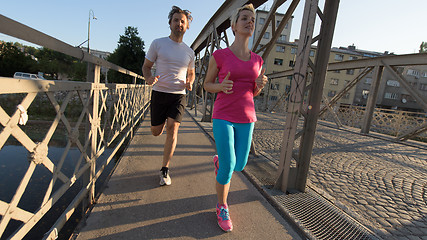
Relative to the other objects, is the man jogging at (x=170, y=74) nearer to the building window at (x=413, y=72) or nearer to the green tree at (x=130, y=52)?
the green tree at (x=130, y=52)

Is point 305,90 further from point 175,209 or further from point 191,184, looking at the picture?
point 175,209

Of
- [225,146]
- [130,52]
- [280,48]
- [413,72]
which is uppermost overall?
[280,48]

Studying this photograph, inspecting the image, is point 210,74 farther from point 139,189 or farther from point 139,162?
point 139,162

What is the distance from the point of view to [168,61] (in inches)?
102

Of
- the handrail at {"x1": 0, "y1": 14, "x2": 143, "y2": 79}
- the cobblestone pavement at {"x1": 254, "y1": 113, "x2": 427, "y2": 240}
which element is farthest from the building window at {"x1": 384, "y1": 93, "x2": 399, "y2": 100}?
the handrail at {"x1": 0, "y1": 14, "x2": 143, "y2": 79}

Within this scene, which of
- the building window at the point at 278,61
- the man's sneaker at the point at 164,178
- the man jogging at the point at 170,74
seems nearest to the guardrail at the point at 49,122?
the man jogging at the point at 170,74

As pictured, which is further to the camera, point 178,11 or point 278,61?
point 278,61

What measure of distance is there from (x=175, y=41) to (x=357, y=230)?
295cm

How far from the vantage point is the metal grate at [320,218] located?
206 centimetres

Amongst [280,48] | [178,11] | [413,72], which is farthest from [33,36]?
[413,72]

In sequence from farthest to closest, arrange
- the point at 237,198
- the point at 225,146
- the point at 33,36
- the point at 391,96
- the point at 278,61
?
the point at 278,61
the point at 391,96
the point at 237,198
the point at 225,146
the point at 33,36

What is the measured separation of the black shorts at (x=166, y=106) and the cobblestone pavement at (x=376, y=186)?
230cm

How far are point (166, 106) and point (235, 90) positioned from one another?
1108 millimetres

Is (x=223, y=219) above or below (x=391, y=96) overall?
below
